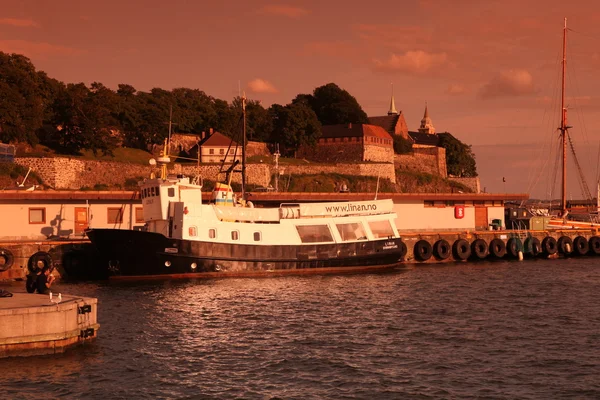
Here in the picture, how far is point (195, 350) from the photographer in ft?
90.0

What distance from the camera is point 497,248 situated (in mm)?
60344

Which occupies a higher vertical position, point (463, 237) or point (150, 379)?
point (463, 237)

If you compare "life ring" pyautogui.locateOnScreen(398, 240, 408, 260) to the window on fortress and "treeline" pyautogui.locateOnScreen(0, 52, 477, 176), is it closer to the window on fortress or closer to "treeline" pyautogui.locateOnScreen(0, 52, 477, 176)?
"treeline" pyautogui.locateOnScreen(0, 52, 477, 176)

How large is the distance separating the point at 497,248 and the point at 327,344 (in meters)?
35.2

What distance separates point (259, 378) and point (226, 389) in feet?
5.22

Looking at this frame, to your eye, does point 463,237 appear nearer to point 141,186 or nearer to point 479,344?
point 141,186

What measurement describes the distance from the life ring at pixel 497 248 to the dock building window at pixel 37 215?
1348 inches

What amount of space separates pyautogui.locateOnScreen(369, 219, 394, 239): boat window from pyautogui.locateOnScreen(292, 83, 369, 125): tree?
99288mm

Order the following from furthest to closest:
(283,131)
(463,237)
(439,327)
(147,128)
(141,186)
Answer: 1. (283,131)
2. (147,128)
3. (463,237)
4. (141,186)
5. (439,327)

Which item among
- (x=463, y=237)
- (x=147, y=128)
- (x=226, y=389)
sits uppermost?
(x=147, y=128)

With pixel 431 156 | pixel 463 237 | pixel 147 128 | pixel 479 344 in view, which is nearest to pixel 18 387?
pixel 479 344

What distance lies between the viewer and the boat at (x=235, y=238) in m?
44.2

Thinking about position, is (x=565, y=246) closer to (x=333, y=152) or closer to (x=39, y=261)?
(x=39, y=261)

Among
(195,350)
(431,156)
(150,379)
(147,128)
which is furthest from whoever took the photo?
(431,156)
